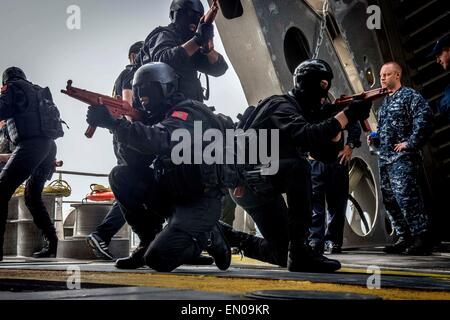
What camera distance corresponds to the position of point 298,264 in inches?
109

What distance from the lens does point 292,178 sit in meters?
2.82

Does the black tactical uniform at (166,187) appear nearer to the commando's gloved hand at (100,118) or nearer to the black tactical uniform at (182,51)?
the commando's gloved hand at (100,118)

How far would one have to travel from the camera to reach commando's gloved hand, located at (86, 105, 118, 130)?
260 cm

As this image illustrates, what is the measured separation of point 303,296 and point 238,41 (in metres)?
5.10

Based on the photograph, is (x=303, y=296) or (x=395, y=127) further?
(x=395, y=127)

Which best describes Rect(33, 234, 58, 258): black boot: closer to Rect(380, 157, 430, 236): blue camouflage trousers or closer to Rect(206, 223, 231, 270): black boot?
Rect(206, 223, 231, 270): black boot

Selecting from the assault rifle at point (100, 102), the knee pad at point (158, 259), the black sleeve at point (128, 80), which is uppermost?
the black sleeve at point (128, 80)

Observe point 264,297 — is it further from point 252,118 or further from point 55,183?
point 55,183

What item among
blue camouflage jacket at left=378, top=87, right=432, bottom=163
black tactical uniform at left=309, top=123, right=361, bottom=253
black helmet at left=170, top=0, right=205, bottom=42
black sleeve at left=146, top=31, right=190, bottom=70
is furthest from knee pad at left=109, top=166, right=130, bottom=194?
blue camouflage jacket at left=378, top=87, right=432, bottom=163

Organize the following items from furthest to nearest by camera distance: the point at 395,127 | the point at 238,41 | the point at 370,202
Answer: the point at 370,202, the point at 238,41, the point at 395,127

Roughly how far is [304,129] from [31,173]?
269 centimetres

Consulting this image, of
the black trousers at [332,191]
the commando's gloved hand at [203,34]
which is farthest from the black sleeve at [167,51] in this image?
the black trousers at [332,191]

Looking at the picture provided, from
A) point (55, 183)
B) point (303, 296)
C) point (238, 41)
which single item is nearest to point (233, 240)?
point (303, 296)

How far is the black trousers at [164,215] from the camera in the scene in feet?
8.82
